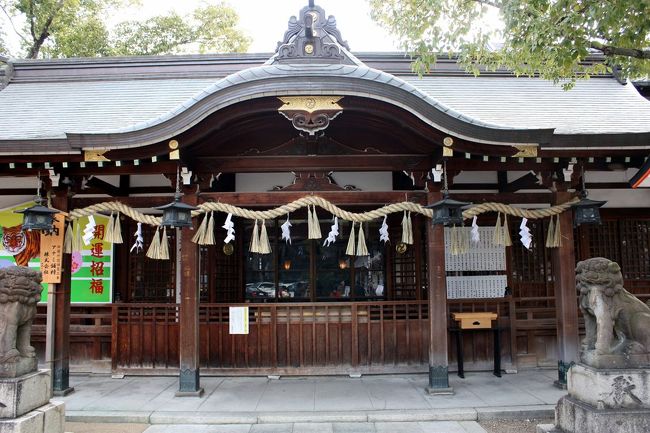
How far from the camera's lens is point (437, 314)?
7.32m

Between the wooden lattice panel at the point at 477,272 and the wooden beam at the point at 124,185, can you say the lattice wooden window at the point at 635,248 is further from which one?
the wooden beam at the point at 124,185

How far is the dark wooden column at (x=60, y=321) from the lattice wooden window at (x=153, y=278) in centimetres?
157

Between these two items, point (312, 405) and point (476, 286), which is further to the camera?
point (476, 286)

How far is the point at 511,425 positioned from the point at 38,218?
25.0 ft

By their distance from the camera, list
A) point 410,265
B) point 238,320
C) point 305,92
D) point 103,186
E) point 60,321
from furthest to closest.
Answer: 1. point 410,265
2. point 103,186
3. point 238,320
4. point 60,321
5. point 305,92

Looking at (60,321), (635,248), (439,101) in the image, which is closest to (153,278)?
(60,321)

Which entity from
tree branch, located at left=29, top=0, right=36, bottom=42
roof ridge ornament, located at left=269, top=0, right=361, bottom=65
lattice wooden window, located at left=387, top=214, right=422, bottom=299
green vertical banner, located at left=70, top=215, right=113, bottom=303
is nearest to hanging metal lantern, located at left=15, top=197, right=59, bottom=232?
green vertical banner, located at left=70, top=215, right=113, bottom=303

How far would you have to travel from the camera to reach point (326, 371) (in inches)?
332

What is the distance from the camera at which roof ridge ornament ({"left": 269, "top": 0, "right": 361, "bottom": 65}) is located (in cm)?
689

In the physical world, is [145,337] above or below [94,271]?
below

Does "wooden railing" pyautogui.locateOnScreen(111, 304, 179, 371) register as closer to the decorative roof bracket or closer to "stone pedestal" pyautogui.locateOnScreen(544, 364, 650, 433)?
the decorative roof bracket

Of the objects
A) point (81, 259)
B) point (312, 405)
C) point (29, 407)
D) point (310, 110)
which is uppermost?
point (310, 110)

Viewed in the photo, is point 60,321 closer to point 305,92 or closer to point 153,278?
point 153,278

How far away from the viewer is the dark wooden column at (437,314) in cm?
723
